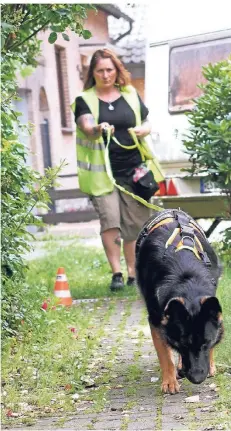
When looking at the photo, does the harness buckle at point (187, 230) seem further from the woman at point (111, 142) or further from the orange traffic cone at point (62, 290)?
the woman at point (111, 142)

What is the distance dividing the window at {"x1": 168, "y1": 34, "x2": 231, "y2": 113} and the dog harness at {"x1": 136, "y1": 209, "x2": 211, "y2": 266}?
19.4 ft

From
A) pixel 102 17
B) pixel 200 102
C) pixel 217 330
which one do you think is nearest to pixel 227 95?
pixel 200 102

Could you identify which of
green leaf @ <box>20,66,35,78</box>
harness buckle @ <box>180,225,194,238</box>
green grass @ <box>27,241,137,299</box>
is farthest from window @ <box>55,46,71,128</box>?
harness buckle @ <box>180,225,194,238</box>

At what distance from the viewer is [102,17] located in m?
24.7

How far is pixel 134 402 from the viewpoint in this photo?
15.4 feet

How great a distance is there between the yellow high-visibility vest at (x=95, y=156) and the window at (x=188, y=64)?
8.88 ft

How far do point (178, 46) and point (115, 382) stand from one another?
7323mm

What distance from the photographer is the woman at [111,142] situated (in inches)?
330

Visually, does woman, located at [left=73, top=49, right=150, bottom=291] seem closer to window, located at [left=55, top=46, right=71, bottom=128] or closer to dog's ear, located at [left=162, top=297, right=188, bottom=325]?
dog's ear, located at [left=162, top=297, right=188, bottom=325]

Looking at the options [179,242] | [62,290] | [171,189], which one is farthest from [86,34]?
[171,189]

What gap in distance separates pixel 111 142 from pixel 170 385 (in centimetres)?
399

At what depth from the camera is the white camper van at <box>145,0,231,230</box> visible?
419 inches

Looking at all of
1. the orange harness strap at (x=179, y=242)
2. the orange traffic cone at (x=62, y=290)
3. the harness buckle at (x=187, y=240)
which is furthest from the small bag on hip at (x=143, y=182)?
the harness buckle at (x=187, y=240)

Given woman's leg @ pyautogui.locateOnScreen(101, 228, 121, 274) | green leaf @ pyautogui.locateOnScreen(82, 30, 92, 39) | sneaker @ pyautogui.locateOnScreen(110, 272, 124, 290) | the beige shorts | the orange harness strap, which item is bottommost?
sneaker @ pyautogui.locateOnScreen(110, 272, 124, 290)
